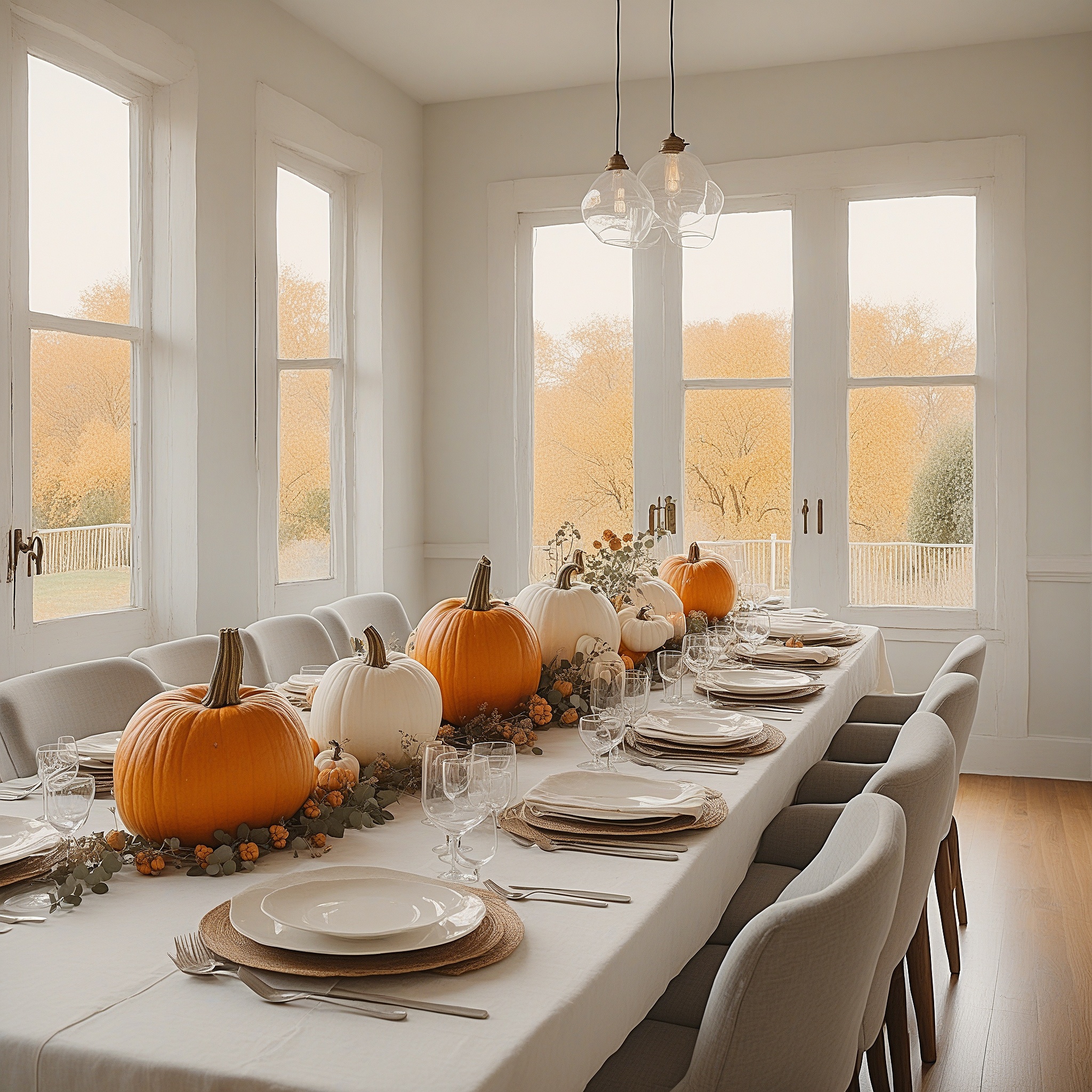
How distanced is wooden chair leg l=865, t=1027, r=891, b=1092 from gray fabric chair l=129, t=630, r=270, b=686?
1615 millimetres

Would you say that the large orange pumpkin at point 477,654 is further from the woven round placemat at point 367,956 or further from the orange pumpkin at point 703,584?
the orange pumpkin at point 703,584

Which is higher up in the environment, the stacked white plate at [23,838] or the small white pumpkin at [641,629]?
the small white pumpkin at [641,629]

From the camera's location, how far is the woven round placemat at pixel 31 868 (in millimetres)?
1325

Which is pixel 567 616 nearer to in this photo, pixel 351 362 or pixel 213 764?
pixel 213 764

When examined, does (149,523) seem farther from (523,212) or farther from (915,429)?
(915,429)

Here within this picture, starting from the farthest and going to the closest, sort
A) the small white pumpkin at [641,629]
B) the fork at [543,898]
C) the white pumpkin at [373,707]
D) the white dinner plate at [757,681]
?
the small white pumpkin at [641,629] < the white dinner plate at [757,681] < the white pumpkin at [373,707] < the fork at [543,898]

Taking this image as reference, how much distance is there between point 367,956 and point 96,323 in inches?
116

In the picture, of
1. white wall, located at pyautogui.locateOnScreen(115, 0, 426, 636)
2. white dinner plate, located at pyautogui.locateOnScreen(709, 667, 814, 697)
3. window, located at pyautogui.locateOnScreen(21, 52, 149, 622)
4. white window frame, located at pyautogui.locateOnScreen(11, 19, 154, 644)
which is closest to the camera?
white dinner plate, located at pyautogui.locateOnScreen(709, 667, 814, 697)

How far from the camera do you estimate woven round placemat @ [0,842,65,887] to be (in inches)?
52.2

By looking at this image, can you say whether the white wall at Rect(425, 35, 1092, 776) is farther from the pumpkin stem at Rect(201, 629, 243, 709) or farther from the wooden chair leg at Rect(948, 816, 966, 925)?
the pumpkin stem at Rect(201, 629, 243, 709)

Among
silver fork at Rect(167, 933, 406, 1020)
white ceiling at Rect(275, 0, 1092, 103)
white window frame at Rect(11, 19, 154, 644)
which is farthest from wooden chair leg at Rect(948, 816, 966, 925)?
white ceiling at Rect(275, 0, 1092, 103)

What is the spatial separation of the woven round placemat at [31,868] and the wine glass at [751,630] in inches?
73.2

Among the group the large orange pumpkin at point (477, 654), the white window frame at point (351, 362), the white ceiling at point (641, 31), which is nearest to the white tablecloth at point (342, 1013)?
the large orange pumpkin at point (477, 654)

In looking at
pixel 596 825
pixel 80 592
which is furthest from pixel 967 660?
pixel 80 592
